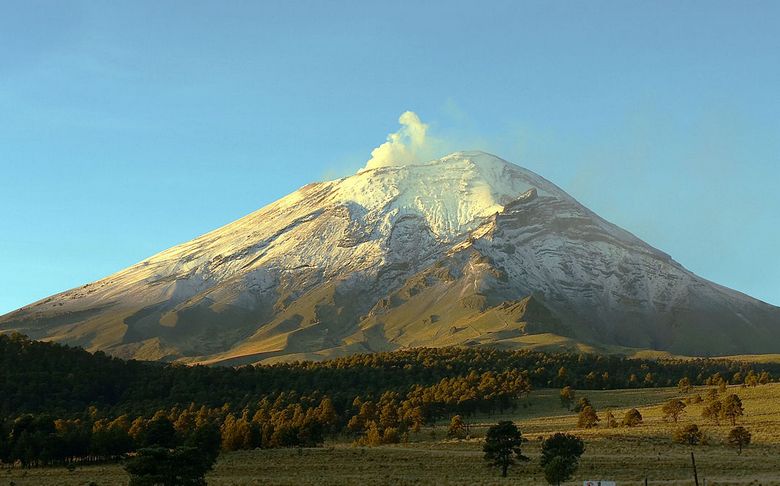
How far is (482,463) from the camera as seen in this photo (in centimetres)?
8481

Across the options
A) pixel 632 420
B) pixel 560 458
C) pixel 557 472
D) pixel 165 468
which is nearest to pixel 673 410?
pixel 632 420

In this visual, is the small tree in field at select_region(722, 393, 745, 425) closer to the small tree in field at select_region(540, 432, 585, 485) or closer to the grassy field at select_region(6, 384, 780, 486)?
the grassy field at select_region(6, 384, 780, 486)

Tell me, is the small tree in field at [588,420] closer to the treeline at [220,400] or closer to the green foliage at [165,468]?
the treeline at [220,400]

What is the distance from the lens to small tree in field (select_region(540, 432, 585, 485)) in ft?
211

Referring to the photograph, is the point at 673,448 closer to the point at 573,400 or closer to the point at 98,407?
the point at 573,400

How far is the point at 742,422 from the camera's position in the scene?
10769cm

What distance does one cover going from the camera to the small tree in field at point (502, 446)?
Answer: 7931 cm

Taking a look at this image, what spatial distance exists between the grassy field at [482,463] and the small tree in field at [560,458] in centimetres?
124

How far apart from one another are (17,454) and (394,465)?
4527cm

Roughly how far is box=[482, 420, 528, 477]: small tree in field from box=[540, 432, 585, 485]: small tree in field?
3435mm

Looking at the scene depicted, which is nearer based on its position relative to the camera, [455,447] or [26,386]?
[455,447]

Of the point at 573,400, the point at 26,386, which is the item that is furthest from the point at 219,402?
the point at 573,400

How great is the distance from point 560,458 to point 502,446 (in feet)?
48.4

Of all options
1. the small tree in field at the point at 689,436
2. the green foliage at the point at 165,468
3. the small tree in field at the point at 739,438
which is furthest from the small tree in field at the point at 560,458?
the green foliage at the point at 165,468
